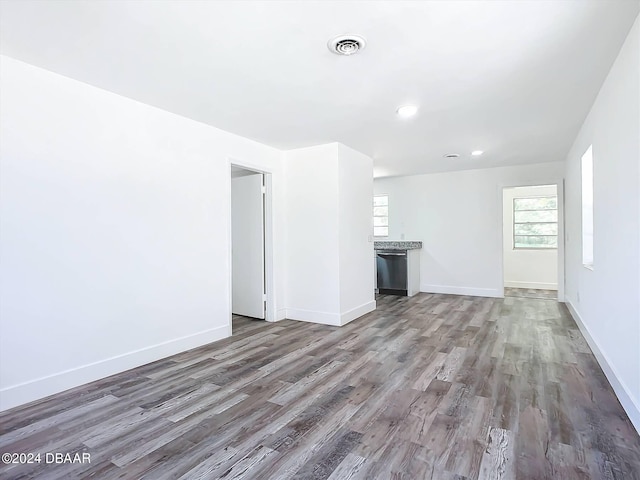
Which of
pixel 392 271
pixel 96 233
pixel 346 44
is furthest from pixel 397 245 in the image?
pixel 96 233

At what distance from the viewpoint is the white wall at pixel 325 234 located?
14.5 feet

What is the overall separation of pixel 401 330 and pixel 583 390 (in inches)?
73.9

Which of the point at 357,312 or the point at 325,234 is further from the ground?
the point at 325,234

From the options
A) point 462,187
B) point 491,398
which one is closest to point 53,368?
point 491,398

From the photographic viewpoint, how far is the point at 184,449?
1.86 m

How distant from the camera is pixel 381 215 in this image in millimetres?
7516

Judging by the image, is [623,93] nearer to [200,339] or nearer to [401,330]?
[401,330]

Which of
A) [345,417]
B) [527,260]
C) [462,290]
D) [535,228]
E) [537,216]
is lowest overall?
[345,417]

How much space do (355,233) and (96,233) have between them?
9.89 feet

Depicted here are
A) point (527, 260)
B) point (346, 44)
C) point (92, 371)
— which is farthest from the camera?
point (527, 260)

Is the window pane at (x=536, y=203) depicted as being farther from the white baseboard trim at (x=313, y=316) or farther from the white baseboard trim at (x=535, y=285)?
the white baseboard trim at (x=313, y=316)

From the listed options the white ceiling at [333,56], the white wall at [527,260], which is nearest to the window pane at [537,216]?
the white wall at [527,260]

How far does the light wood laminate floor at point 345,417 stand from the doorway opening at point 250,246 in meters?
1.16

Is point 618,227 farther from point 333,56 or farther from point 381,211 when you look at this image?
point 381,211
